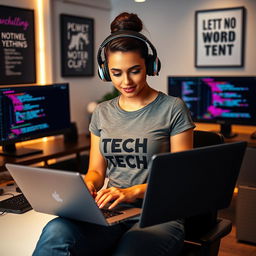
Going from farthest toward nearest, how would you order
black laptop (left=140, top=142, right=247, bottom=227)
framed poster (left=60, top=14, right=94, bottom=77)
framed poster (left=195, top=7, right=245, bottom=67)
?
framed poster (left=60, top=14, right=94, bottom=77) → framed poster (left=195, top=7, right=245, bottom=67) → black laptop (left=140, top=142, right=247, bottom=227)

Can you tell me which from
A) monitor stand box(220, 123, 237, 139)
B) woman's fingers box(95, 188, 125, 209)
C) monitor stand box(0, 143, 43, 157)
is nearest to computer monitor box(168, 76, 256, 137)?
monitor stand box(220, 123, 237, 139)

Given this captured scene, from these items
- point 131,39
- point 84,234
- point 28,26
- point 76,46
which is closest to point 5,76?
point 28,26

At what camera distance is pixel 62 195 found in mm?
1259

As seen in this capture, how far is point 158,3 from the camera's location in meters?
4.24

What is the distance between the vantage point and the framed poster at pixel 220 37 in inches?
152

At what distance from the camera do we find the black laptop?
1124 millimetres

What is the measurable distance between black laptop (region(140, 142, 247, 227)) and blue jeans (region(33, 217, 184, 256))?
189 mm

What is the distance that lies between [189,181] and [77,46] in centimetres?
326

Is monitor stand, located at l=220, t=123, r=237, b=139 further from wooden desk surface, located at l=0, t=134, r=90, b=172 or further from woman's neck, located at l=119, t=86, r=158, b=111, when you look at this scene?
woman's neck, located at l=119, t=86, r=158, b=111

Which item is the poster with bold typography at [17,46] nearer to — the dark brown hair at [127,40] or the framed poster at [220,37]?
the framed poster at [220,37]

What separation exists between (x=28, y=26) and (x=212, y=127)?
72.1 inches

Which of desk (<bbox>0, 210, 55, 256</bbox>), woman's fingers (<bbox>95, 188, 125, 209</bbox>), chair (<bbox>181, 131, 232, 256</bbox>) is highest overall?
woman's fingers (<bbox>95, 188, 125, 209</bbox>)

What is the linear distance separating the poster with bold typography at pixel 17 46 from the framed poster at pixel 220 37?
1482 millimetres

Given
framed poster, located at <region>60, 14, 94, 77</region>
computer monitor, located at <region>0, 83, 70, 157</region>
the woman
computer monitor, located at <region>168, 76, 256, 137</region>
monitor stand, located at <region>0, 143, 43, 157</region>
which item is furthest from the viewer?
framed poster, located at <region>60, 14, 94, 77</region>
